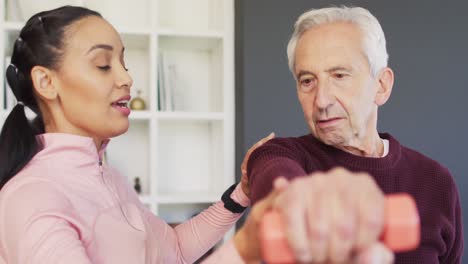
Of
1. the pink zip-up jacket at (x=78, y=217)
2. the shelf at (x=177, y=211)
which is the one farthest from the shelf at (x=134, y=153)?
the pink zip-up jacket at (x=78, y=217)

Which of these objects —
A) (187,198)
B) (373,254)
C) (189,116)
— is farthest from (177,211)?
(373,254)

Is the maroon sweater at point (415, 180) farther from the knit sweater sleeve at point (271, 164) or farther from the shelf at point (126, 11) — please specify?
the shelf at point (126, 11)

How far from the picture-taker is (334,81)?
1.14 m

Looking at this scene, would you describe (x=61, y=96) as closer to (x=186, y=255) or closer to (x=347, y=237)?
(x=186, y=255)

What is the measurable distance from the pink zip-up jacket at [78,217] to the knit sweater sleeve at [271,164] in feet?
0.59

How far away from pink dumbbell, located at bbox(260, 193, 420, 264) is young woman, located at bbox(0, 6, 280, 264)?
657mm

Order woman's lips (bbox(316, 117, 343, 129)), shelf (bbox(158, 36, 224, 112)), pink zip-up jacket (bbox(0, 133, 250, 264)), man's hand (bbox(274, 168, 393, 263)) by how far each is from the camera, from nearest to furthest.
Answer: man's hand (bbox(274, 168, 393, 263))
pink zip-up jacket (bbox(0, 133, 250, 264))
woman's lips (bbox(316, 117, 343, 129))
shelf (bbox(158, 36, 224, 112))

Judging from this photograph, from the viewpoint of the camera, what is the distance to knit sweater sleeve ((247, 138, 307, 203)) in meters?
0.78

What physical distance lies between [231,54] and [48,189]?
179 cm

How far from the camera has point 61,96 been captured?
123 centimetres

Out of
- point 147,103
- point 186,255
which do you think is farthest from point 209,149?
point 186,255

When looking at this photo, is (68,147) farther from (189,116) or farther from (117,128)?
(189,116)

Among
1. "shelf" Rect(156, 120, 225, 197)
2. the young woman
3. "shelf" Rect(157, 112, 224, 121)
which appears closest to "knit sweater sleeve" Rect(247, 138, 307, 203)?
the young woman

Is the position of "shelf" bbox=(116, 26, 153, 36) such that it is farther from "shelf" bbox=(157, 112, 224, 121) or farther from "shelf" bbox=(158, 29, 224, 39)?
"shelf" bbox=(157, 112, 224, 121)
